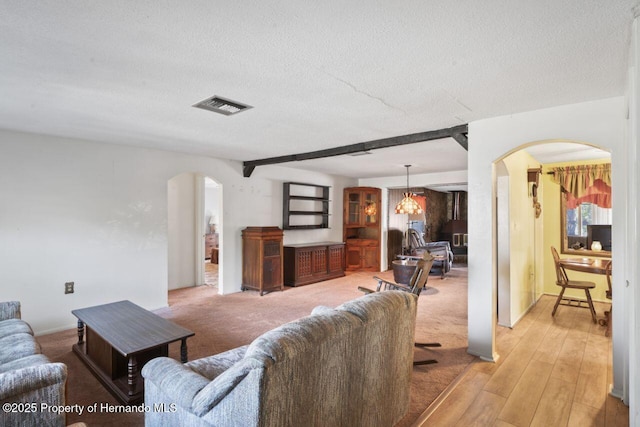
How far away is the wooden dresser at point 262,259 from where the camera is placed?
5387 millimetres

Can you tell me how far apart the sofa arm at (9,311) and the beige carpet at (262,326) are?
57 cm

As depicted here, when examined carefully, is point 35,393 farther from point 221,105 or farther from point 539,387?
point 539,387

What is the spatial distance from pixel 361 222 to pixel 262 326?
175 inches

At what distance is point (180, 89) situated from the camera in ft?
7.70

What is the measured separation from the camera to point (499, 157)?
294 cm

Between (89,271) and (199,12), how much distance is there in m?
3.84

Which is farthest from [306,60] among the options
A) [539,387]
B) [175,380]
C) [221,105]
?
[539,387]

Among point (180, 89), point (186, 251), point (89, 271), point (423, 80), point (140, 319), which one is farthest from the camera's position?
point (186, 251)

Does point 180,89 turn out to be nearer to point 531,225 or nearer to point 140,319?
point 140,319

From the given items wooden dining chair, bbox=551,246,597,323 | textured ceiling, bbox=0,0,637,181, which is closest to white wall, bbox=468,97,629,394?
textured ceiling, bbox=0,0,637,181

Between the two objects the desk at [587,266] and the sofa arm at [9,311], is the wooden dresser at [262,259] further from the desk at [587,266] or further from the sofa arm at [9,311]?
the desk at [587,266]

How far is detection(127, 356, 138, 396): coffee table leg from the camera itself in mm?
2277

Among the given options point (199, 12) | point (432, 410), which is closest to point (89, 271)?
point (199, 12)

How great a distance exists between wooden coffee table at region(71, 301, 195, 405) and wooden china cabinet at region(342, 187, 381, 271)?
535 centimetres
